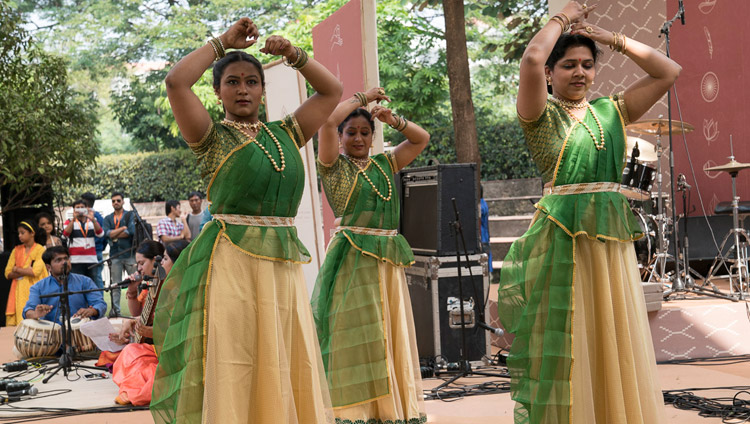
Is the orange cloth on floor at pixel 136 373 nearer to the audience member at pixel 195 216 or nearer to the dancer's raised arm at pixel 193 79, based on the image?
the dancer's raised arm at pixel 193 79

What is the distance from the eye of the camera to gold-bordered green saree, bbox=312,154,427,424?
4328mm

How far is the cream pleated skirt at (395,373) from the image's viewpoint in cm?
433

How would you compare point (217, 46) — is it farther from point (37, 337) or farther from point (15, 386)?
point (37, 337)

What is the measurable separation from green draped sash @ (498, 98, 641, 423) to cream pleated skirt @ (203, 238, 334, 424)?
89cm

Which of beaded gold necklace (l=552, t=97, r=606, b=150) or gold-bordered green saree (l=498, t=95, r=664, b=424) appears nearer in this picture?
gold-bordered green saree (l=498, t=95, r=664, b=424)

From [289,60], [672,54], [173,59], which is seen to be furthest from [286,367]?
[173,59]

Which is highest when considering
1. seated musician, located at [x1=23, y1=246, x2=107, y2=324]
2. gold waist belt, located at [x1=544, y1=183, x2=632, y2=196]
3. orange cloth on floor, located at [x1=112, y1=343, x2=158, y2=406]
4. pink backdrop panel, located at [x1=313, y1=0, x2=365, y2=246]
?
pink backdrop panel, located at [x1=313, y1=0, x2=365, y2=246]

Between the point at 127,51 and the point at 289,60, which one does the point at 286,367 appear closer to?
the point at 289,60

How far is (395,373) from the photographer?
176 inches

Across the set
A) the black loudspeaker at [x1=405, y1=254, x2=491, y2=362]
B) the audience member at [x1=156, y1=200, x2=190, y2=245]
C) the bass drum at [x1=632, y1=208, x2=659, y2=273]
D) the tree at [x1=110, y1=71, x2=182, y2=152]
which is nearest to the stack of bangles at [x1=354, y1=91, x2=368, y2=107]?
the black loudspeaker at [x1=405, y1=254, x2=491, y2=362]

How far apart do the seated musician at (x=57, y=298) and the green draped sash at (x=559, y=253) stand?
232 inches

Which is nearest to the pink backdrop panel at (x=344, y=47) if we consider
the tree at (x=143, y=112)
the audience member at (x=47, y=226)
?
the audience member at (x=47, y=226)

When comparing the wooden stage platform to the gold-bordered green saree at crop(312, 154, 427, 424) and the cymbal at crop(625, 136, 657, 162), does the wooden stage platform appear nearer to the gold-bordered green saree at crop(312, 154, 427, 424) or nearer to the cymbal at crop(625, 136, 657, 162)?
the gold-bordered green saree at crop(312, 154, 427, 424)

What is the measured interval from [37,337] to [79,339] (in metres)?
0.44
